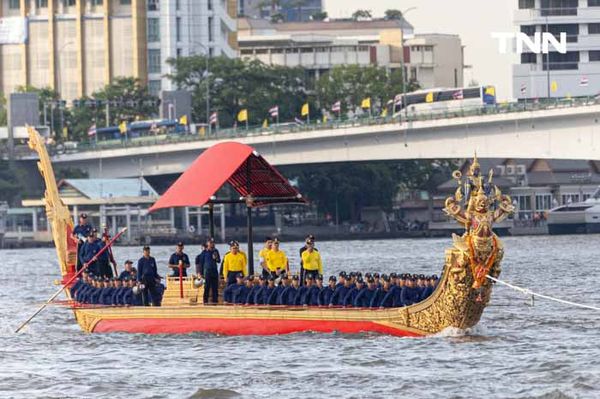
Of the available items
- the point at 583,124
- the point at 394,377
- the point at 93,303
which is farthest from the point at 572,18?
the point at 394,377

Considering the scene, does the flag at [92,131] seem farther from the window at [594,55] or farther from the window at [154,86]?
the window at [594,55]

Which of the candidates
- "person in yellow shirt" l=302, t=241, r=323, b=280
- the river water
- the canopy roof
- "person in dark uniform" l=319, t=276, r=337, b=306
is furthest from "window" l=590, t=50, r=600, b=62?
"person in dark uniform" l=319, t=276, r=337, b=306

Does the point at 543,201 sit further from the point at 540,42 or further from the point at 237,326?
the point at 237,326

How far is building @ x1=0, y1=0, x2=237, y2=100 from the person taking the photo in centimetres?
16388

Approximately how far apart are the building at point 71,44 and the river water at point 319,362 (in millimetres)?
110700

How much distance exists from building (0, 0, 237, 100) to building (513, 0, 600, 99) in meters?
34.8

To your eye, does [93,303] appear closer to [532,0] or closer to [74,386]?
[74,386]

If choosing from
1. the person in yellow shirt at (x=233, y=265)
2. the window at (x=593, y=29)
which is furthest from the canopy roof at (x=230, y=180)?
the window at (x=593, y=29)

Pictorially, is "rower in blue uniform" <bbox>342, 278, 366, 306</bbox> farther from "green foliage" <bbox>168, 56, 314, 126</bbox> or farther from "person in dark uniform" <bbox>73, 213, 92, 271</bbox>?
"green foliage" <bbox>168, 56, 314, 126</bbox>

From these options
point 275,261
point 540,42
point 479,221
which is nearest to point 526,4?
point 540,42

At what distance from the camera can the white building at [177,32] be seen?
542 ft

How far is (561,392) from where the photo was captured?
34.3 m

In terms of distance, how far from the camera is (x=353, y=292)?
42844 mm

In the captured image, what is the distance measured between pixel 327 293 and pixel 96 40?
12376cm
